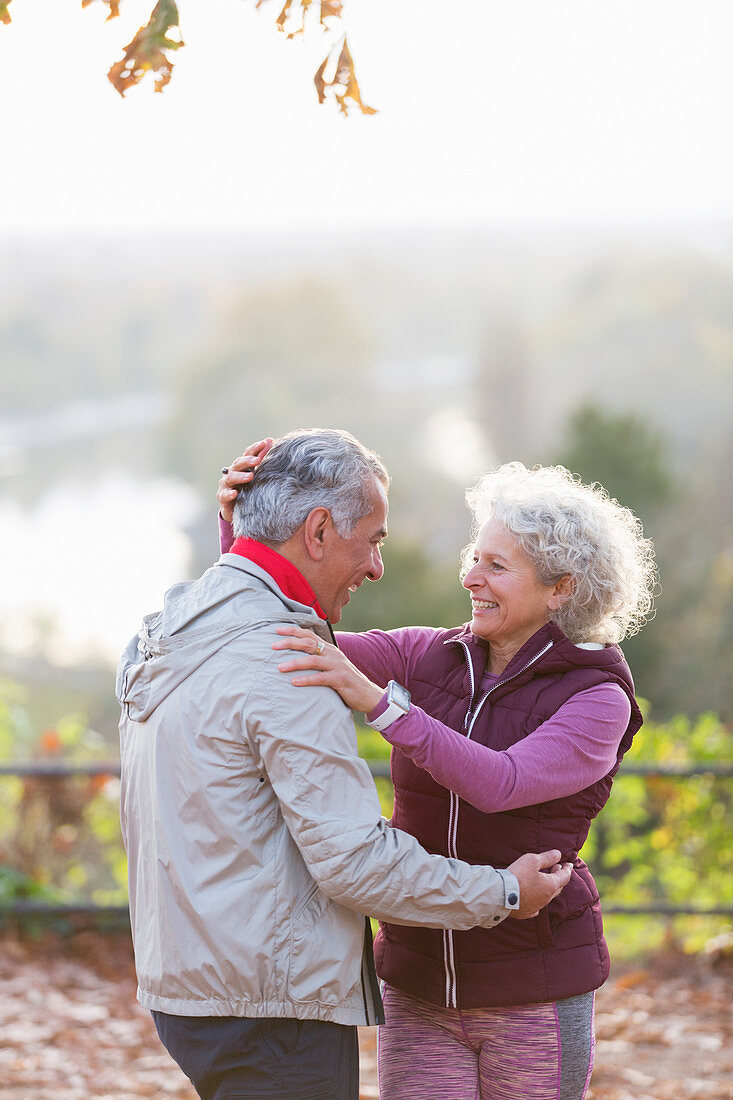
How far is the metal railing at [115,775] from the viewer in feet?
15.6

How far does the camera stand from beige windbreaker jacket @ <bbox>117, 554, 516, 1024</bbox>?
5.65 feet

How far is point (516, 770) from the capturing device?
1.89m

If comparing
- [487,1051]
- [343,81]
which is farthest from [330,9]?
[487,1051]

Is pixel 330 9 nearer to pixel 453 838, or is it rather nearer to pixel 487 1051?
pixel 453 838

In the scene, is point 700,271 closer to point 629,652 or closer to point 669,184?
point 669,184

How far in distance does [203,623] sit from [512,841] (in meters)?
0.71

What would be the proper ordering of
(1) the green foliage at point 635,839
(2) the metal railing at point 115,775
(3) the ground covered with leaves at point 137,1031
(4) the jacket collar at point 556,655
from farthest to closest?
1. (1) the green foliage at point 635,839
2. (2) the metal railing at point 115,775
3. (3) the ground covered with leaves at point 137,1031
4. (4) the jacket collar at point 556,655

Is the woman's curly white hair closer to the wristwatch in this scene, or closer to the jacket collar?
the jacket collar

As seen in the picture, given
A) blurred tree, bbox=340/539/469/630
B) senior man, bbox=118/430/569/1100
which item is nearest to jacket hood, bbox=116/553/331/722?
senior man, bbox=118/430/569/1100

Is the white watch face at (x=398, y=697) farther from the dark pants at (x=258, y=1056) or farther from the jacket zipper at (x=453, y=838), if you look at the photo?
the dark pants at (x=258, y=1056)

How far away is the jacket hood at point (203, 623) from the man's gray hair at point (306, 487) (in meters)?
0.08

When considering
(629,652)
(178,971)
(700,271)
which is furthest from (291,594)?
(700,271)

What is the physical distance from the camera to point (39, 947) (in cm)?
490

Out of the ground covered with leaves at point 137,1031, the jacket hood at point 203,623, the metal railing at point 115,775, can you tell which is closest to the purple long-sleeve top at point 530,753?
the jacket hood at point 203,623
